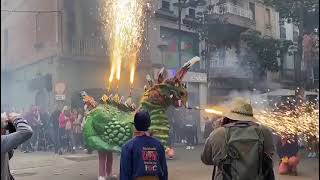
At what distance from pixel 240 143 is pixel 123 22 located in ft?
19.4

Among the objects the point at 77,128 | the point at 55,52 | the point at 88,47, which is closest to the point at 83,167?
the point at 77,128

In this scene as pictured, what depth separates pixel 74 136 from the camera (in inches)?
332

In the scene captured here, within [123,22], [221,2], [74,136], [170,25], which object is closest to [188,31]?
[170,25]

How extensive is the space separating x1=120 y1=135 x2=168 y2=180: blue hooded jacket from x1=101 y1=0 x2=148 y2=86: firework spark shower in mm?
4815

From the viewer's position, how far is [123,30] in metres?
8.53

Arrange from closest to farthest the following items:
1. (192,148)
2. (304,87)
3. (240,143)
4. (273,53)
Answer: (240,143) → (304,87) → (273,53) → (192,148)

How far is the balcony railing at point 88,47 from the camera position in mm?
8555

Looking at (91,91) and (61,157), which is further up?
(91,91)

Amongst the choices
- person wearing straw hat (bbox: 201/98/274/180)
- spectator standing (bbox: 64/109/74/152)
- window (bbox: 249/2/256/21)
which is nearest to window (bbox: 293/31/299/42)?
window (bbox: 249/2/256/21)

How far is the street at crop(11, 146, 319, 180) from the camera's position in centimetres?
624

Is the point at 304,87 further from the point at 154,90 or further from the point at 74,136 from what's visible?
the point at 74,136

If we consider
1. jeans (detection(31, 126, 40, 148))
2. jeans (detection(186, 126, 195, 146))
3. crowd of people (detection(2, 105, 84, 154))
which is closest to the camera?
jeans (detection(186, 126, 195, 146))

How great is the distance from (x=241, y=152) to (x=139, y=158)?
71cm

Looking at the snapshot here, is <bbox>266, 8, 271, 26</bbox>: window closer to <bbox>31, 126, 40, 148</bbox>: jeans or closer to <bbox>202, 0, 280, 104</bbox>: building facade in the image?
<bbox>202, 0, 280, 104</bbox>: building facade
